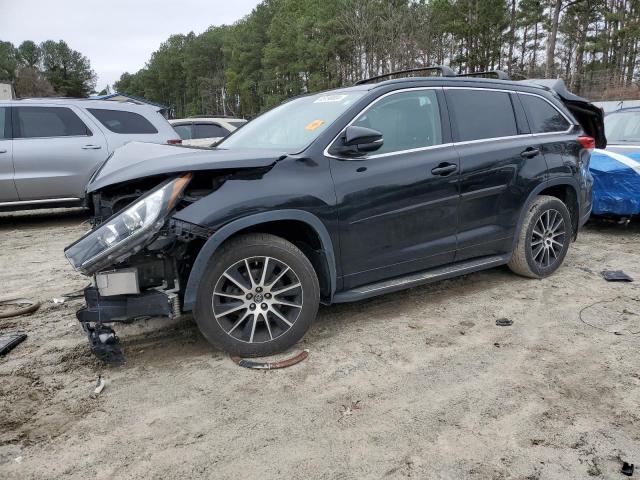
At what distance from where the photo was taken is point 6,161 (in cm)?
736

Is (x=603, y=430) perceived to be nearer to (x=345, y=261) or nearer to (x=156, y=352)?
(x=345, y=261)

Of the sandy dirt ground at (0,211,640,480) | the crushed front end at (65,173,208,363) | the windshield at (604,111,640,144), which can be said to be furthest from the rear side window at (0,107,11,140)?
the windshield at (604,111,640,144)

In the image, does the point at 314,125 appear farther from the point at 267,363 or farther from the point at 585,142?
the point at 585,142

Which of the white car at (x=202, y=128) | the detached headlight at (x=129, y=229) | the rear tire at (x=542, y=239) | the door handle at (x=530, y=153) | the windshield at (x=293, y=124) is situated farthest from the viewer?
the white car at (x=202, y=128)

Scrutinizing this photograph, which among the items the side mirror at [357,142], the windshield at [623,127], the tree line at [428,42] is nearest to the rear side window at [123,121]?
the side mirror at [357,142]

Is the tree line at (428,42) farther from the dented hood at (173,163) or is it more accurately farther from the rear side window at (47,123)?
the dented hood at (173,163)

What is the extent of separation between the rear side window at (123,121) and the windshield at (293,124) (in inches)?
169

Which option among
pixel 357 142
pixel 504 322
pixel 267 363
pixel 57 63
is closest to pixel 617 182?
pixel 504 322

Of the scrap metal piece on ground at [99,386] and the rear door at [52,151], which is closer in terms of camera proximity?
the scrap metal piece on ground at [99,386]

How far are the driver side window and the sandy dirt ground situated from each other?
4.45ft

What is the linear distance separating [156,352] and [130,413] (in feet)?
2.40

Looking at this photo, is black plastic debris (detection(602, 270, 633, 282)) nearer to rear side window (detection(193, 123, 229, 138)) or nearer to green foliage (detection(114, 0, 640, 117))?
rear side window (detection(193, 123, 229, 138))

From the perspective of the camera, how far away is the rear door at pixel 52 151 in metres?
7.48

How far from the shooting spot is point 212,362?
3316 millimetres
